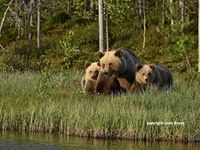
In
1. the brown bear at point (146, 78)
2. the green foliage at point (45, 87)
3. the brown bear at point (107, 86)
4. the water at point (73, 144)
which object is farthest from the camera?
the brown bear at point (107, 86)

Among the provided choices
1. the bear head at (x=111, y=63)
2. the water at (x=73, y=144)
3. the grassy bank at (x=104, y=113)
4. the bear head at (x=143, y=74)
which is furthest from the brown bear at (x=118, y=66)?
the water at (x=73, y=144)

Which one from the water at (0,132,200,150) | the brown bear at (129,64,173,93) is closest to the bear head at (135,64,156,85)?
the brown bear at (129,64,173,93)

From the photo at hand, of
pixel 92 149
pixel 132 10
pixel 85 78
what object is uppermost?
pixel 132 10

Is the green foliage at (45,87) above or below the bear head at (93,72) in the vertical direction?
below

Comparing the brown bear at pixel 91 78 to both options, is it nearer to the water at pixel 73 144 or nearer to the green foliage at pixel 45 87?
the green foliage at pixel 45 87

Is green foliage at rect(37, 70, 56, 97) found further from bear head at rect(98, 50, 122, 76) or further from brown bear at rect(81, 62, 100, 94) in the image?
bear head at rect(98, 50, 122, 76)

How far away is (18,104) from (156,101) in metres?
3.42

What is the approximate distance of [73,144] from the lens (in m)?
12.8

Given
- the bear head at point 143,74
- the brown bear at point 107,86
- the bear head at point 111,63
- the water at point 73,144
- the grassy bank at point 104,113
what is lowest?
the water at point 73,144

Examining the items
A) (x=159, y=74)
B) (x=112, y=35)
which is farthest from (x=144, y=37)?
(x=159, y=74)

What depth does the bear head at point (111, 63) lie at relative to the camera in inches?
725

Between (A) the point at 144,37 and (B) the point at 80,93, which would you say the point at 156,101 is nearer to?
(B) the point at 80,93

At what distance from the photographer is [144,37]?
4241 centimetres

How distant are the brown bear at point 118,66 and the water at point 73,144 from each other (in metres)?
5.10
